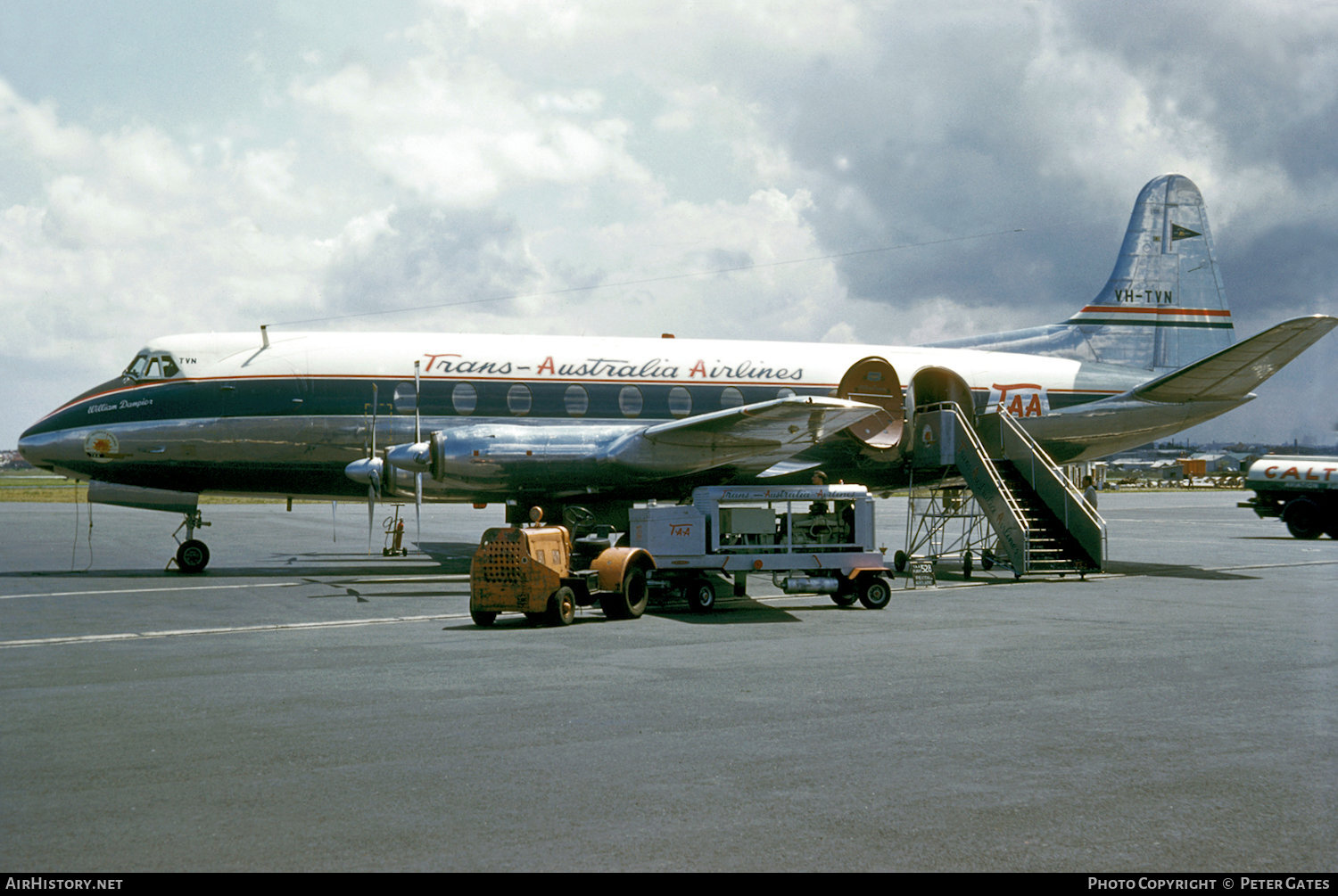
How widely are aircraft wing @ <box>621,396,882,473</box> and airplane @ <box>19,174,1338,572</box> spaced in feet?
0.18

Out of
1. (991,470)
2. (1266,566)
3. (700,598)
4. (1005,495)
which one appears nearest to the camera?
(700,598)

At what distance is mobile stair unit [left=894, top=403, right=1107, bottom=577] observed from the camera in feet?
68.9

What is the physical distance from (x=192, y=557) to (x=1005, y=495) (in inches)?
658

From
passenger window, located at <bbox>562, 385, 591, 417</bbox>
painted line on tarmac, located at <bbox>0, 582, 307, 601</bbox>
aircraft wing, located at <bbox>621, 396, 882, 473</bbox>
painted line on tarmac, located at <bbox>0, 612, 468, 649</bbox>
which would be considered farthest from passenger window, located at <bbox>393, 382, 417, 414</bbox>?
painted line on tarmac, located at <bbox>0, 612, 468, 649</bbox>

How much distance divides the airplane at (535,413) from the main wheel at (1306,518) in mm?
13038

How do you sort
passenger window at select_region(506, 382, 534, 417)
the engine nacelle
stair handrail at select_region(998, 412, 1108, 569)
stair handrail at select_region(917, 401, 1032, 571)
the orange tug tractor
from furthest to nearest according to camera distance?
the engine nacelle → passenger window at select_region(506, 382, 534, 417) → stair handrail at select_region(998, 412, 1108, 569) → stair handrail at select_region(917, 401, 1032, 571) → the orange tug tractor

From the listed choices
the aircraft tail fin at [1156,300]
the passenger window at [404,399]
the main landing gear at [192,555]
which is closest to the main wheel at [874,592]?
the passenger window at [404,399]

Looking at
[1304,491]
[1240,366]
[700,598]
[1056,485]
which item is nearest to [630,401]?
[700,598]

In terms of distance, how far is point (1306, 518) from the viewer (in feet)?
114

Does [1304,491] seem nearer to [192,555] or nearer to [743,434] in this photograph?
[743,434]

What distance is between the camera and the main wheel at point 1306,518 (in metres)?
34.8

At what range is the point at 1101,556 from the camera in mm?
21266

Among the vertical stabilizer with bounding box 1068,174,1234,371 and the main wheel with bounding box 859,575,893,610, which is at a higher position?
the vertical stabilizer with bounding box 1068,174,1234,371

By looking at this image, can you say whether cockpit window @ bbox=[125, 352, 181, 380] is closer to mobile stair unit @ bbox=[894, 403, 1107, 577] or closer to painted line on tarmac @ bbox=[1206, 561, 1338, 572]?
mobile stair unit @ bbox=[894, 403, 1107, 577]
